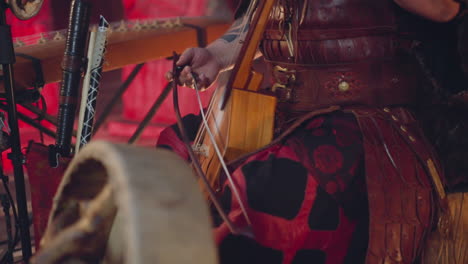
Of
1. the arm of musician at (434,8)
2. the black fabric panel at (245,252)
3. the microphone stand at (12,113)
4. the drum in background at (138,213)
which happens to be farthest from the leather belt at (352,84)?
the microphone stand at (12,113)

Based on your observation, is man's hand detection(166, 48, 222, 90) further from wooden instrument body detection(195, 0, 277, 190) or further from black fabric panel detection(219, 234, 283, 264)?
black fabric panel detection(219, 234, 283, 264)

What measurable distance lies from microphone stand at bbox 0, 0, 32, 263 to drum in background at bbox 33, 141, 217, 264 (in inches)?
33.9

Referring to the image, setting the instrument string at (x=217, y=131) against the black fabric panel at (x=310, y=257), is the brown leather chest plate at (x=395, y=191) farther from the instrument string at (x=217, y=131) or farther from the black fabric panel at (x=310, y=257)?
the instrument string at (x=217, y=131)

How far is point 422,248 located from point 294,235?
1.01 feet

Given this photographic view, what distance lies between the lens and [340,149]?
97cm

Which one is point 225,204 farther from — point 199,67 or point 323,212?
point 199,67

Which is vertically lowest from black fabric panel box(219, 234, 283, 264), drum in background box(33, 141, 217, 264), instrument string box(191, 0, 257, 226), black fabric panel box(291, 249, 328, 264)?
black fabric panel box(291, 249, 328, 264)

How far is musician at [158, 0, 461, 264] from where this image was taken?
2.95ft

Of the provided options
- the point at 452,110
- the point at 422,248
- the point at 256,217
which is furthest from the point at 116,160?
the point at 452,110

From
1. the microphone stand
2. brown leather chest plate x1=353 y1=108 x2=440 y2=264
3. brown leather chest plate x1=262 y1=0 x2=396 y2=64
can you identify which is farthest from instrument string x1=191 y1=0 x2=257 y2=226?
the microphone stand

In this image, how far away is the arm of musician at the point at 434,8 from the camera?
98 centimetres

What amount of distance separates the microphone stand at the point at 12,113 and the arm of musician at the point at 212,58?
46 cm

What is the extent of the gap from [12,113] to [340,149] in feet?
2.95

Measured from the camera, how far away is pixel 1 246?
2.12 metres
